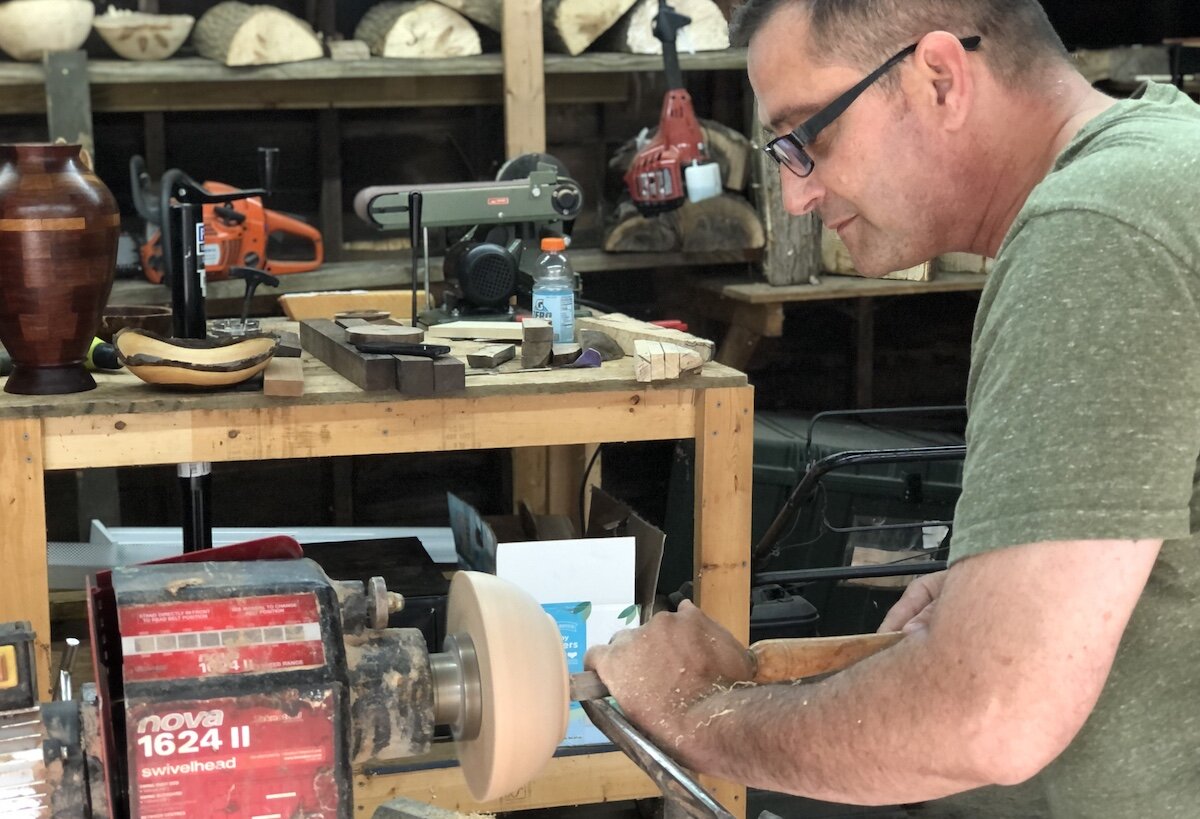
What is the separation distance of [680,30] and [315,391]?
179cm

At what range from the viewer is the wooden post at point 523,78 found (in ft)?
10.9

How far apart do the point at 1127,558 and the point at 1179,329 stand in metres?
0.17

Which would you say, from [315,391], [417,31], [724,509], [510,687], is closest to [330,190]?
[417,31]

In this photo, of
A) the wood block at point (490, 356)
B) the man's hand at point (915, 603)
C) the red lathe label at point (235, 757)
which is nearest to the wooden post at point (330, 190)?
the wood block at point (490, 356)

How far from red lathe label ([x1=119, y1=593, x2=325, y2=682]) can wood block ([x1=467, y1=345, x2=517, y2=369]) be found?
122 centimetres

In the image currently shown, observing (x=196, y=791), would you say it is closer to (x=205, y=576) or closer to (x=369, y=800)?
(x=205, y=576)

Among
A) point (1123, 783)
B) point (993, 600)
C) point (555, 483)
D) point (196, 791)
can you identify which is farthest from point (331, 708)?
point (555, 483)

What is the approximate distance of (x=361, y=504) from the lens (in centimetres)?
391

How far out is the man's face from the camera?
4.15 ft

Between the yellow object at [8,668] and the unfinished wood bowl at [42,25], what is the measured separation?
Result: 7.76ft

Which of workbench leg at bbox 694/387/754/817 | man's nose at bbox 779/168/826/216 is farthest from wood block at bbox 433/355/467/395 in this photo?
man's nose at bbox 779/168/826/216

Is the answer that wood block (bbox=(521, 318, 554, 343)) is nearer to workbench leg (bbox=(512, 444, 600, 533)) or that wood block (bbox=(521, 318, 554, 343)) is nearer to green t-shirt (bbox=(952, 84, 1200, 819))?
workbench leg (bbox=(512, 444, 600, 533))

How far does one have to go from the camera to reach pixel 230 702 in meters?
1.00

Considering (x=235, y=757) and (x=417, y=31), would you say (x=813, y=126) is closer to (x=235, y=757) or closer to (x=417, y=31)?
(x=235, y=757)
